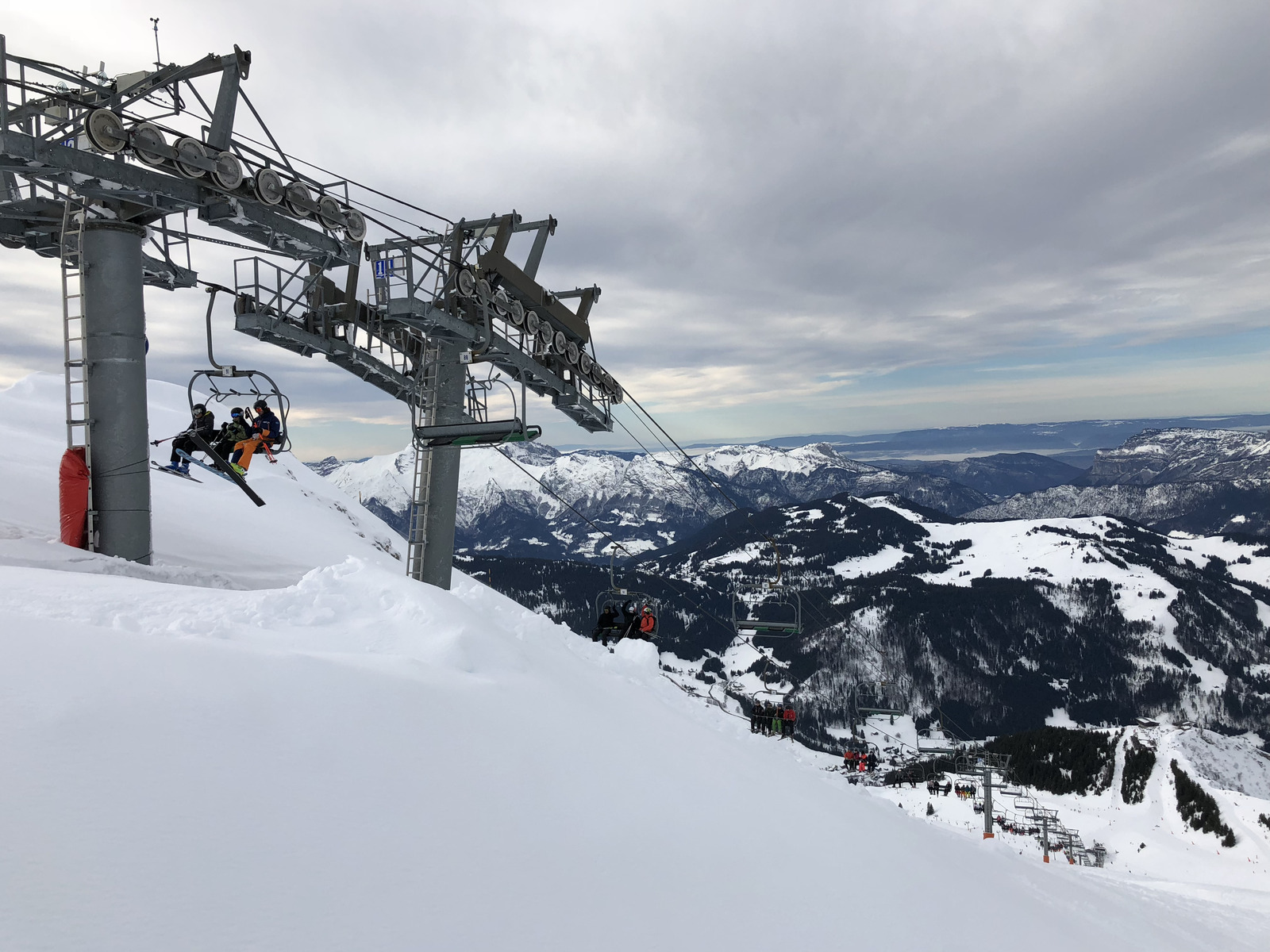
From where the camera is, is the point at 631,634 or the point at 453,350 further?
the point at 631,634

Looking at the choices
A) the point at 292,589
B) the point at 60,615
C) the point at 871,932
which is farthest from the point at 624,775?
the point at 60,615

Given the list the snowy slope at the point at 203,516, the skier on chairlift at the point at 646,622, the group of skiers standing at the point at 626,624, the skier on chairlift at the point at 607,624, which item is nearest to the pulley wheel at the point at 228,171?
the snowy slope at the point at 203,516

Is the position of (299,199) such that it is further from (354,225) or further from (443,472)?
(443,472)

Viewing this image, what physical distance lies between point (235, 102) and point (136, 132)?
1.95m

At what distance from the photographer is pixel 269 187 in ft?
41.2

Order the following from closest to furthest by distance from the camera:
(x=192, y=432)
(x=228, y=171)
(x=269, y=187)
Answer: (x=228, y=171)
(x=269, y=187)
(x=192, y=432)

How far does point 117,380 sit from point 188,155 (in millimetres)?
3860

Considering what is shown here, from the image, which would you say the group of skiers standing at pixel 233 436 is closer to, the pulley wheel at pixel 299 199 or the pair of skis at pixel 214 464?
the pair of skis at pixel 214 464

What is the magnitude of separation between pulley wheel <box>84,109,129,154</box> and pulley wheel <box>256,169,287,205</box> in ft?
6.47

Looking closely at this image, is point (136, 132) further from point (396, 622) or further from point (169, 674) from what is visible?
point (169, 674)

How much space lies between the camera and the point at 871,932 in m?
6.41

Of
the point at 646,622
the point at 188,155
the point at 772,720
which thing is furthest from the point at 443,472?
the point at 772,720

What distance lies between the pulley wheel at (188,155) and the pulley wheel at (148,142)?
22cm

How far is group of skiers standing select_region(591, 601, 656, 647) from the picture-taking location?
68.3ft
